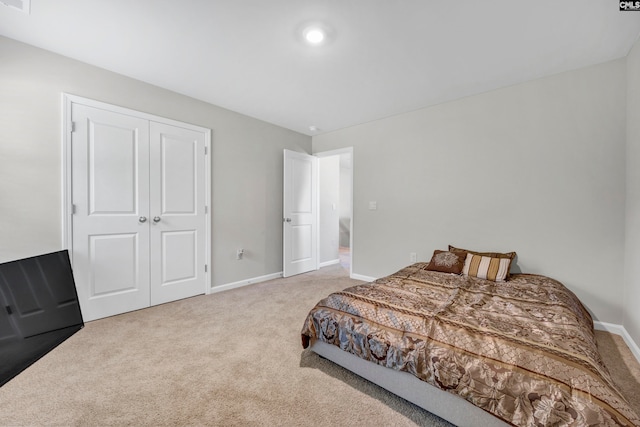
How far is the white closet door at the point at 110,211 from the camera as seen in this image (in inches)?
98.3

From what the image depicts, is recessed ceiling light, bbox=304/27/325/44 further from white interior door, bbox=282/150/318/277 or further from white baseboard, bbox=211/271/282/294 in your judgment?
white baseboard, bbox=211/271/282/294

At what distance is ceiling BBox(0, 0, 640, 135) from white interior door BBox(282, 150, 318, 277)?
1455mm

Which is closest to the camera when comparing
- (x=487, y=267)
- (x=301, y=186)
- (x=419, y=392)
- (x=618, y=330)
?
(x=419, y=392)

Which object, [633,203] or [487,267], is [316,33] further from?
[633,203]

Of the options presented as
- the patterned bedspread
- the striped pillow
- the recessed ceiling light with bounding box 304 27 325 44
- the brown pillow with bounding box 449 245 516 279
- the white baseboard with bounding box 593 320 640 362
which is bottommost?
the white baseboard with bounding box 593 320 640 362

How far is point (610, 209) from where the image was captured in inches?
93.5

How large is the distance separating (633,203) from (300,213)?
3.69 metres

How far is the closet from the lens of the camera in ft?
8.23

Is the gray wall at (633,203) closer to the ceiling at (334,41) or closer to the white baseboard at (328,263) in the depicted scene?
the ceiling at (334,41)

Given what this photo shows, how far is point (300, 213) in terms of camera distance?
4.47 metres

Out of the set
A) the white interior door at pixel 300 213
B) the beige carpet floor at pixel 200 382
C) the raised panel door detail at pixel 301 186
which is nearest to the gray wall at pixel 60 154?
the white interior door at pixel 300 213

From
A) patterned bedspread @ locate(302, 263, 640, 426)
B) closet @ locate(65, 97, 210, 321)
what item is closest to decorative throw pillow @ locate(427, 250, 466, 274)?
patterned bedspread @ locate(302, 263, 640, 426)

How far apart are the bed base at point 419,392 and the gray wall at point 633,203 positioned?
1.81m

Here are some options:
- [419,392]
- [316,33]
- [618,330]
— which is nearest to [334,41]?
[316,33]
